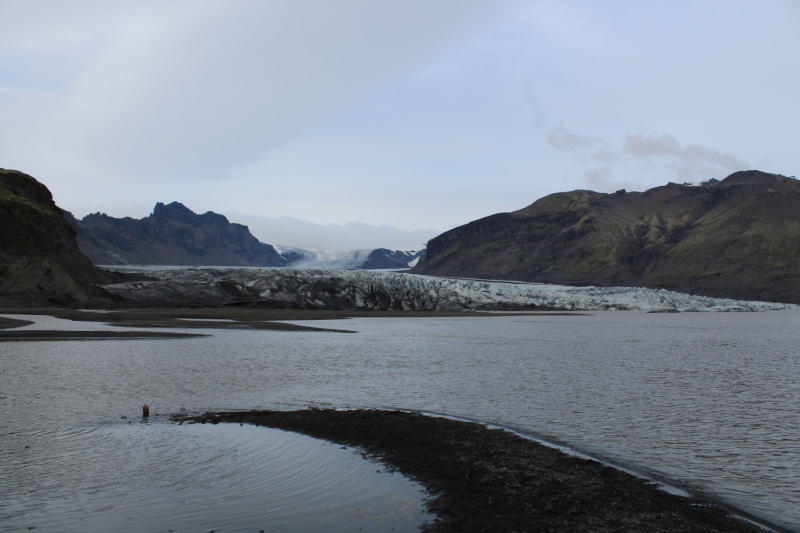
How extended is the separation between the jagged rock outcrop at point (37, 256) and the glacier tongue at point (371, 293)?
5405 millimetres

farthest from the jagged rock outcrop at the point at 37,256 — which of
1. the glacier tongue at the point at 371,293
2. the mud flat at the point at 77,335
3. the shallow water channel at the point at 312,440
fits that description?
the shallow water channel at the point at 312,440

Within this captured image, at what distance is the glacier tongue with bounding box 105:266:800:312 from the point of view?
57.2 metres

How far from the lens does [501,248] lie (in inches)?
7466

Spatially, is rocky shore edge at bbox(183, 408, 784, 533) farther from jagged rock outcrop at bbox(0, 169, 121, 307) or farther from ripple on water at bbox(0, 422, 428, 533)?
jagged rock outcrop at bbox(0, 169, 121, 307)

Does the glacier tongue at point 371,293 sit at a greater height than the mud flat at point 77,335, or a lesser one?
greater

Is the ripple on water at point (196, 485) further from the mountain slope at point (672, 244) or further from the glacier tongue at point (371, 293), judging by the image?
→ the mountain slope at point (672, 244)

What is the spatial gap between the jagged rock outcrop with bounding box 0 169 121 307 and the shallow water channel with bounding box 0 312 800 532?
1195 inches

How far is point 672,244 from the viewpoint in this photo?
158875mm

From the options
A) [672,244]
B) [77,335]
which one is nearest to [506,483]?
[77,335]

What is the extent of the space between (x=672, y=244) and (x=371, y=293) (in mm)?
128451

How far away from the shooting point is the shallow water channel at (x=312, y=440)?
6188 mm

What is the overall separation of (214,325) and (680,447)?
32.2 metres

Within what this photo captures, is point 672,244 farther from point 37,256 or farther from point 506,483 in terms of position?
point 506,483

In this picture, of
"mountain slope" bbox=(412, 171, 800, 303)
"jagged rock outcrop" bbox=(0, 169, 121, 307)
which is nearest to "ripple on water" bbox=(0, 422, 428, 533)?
"jagged rock outcrop" bbox=(0, 169, 121, 307)
